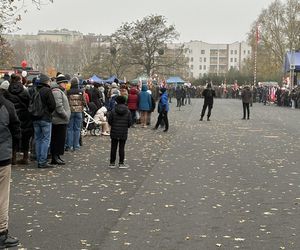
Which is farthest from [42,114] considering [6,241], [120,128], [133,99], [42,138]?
[133,99]

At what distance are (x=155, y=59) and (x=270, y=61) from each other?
36041 mm

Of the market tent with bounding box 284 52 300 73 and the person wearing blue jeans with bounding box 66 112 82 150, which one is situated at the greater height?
the market tent with bounding box 284 52 300 73

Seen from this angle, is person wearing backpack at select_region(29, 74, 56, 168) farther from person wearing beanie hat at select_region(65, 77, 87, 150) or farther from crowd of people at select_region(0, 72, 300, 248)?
person wearing beanie hat at select_region(65, 77, 87, 150)


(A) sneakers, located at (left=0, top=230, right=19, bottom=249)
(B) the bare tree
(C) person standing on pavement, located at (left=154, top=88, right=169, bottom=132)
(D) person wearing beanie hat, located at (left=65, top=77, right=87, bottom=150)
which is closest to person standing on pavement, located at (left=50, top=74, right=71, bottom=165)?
(D) person wearing beanie hat, located at (left=65, top=77, right=87, bottom=150)

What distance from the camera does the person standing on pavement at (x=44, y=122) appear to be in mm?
10758

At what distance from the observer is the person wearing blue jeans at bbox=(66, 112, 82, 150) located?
44.9 ft

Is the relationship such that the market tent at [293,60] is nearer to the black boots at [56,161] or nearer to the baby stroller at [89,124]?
the baby stroller at [89,124]

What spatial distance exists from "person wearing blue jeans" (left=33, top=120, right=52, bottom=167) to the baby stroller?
6.36 meters

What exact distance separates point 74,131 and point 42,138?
299 cm

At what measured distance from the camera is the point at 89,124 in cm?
1781

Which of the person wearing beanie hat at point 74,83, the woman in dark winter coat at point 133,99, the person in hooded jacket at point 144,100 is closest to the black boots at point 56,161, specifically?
the person wearing beanie hat at point 74,83

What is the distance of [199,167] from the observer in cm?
1130

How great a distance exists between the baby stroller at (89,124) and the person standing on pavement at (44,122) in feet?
20.9

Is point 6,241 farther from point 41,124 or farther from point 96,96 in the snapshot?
point 96,96
